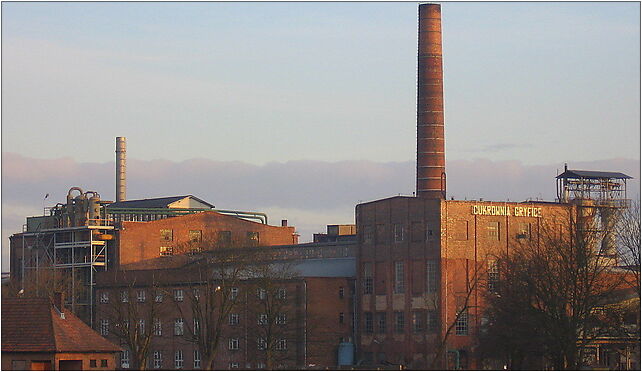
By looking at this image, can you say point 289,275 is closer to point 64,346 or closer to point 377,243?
point 377,243

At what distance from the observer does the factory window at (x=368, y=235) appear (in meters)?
84.9

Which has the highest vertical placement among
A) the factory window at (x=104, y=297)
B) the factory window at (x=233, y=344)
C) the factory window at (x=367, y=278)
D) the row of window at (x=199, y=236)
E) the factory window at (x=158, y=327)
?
the row of window at (x=199, y=236)

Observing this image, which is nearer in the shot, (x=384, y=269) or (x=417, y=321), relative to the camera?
(x=417, y=321)

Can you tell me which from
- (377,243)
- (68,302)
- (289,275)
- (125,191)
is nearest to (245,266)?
(289,275)

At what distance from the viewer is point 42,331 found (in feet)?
181

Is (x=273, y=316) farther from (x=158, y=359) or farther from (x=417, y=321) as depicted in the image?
(x=158, y=359)

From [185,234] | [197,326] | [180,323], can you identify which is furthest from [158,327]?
[185,234]

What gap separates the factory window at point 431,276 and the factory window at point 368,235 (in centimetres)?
569

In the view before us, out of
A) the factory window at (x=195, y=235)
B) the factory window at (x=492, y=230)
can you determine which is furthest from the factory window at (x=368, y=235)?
the factory window at (x=195, y=235)

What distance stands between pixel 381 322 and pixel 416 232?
650cm

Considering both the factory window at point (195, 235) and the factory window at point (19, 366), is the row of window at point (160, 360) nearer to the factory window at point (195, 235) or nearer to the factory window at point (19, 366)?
the factory window at point (195, 235)

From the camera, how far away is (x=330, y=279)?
8494 cm

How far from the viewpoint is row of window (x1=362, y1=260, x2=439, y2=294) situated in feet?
263

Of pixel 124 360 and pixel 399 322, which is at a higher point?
pixel 399 322
